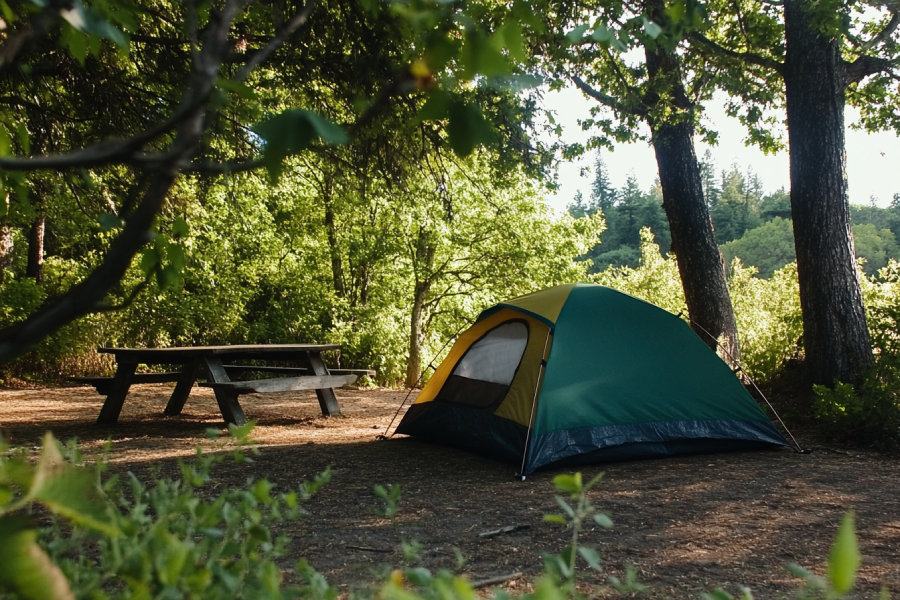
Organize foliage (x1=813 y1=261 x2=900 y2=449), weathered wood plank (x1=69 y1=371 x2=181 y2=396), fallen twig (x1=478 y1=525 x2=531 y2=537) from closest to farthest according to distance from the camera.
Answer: fallen twig (x1=478 y1=525 x2=531 y2=537) < foliage (x1=813 y1=261 x2=900 y2=449) < weathered wood plank (x1=69 y1=371 x2=181 y2=396)

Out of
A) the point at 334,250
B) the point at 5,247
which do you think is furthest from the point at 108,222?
the point at 334,250

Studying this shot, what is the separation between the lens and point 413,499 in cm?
422

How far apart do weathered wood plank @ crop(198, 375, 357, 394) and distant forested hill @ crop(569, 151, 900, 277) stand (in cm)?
4816

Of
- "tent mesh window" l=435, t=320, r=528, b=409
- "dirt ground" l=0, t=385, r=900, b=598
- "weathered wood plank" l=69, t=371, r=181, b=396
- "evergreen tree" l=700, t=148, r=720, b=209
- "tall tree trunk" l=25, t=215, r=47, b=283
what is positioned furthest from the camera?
"evergreen tree" l=700, t=148, r=720, b=209

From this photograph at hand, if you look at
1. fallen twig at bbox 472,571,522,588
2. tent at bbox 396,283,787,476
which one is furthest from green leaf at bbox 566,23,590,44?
tent at bbox 396,283,787,476

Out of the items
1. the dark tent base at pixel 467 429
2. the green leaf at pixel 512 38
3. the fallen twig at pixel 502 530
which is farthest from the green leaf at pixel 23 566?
the dark tent base at pixel 467 429

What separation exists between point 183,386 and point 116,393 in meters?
0.71

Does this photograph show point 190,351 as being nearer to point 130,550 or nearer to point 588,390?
point 588,390

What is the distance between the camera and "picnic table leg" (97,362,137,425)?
22.5 ft

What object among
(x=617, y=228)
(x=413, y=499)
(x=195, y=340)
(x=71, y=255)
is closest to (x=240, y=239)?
(x=195, y=340)

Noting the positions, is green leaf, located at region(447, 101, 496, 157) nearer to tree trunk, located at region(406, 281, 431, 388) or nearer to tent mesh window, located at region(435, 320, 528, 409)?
tent mesh window, located at region(435, 320, 528, 409)

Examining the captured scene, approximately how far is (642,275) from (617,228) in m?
37.5

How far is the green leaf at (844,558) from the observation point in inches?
19.3

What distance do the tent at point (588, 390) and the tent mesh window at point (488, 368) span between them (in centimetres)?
1
